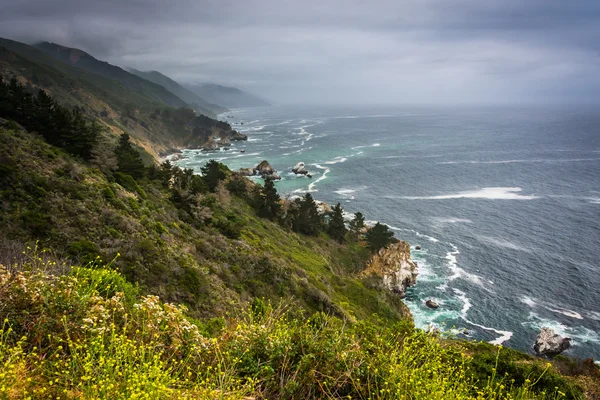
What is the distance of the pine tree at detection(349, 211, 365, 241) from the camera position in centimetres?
6688

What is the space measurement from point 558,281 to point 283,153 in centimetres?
11436

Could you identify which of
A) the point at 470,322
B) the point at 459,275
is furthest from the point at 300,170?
the point at 470,322

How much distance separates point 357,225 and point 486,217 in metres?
32.7

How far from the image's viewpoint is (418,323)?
4506 centimetres

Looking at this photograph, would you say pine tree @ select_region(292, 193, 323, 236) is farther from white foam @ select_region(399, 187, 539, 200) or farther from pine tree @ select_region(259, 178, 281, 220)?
white foam @ select_region(399, 187, 539, 200)

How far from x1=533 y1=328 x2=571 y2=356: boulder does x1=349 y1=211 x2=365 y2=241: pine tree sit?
33568 mm

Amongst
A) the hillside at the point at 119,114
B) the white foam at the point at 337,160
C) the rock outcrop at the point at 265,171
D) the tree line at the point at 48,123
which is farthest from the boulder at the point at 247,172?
the tree line at the point at 48,123

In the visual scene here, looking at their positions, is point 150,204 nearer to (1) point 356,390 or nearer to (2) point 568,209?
(1) point 356,390

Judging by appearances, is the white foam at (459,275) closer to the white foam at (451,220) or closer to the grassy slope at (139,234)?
the white foam at (451,220)

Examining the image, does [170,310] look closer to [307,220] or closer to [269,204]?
[269,204]

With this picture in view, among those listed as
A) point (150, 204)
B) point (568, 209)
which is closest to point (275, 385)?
point (150, 204)

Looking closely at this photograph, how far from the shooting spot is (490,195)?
8994 cm

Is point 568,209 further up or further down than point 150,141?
further down

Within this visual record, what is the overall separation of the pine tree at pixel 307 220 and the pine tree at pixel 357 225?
6743mm
